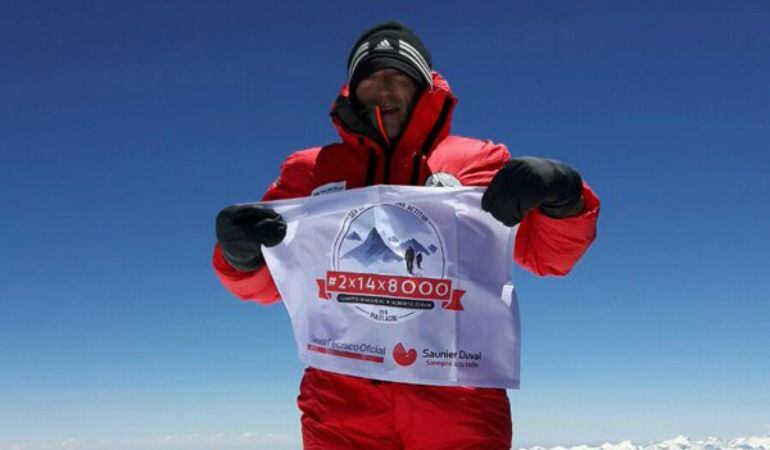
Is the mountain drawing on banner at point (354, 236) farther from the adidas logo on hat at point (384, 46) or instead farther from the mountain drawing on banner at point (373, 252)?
the adidas logo on hat at point (384, 46)

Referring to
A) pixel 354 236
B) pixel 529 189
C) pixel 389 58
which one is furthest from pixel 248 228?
pixel 529 189

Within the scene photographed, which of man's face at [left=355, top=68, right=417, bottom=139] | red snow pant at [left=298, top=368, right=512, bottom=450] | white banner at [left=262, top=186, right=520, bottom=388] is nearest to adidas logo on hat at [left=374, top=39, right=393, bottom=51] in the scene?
man's face at [left=355, top=68, right=417, bottom=139]

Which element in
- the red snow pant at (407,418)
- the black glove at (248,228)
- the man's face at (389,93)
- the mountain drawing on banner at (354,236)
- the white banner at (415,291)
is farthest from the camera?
the man's face at (389,93)

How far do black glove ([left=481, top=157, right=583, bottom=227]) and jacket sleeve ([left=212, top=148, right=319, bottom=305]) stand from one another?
51.3 inches

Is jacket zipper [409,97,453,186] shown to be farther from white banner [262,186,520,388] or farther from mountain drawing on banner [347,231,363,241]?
mountain drawing on banner [347,231,363,241]

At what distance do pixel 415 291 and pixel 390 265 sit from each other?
8.0 inches

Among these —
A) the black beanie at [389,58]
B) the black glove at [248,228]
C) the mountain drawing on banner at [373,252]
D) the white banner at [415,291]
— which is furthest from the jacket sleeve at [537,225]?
the black glove at [248,228]

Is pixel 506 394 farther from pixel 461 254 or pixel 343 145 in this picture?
pixel 343 145

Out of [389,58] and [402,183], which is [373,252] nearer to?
[402,183]

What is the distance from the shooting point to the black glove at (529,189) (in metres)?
3.38

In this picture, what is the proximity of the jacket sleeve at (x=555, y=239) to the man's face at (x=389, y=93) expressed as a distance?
3.57 feet

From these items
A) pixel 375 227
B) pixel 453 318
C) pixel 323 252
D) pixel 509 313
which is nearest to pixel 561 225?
pixel 509 313

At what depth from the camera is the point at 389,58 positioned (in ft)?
13.9

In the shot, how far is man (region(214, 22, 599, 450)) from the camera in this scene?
342 centimetres
